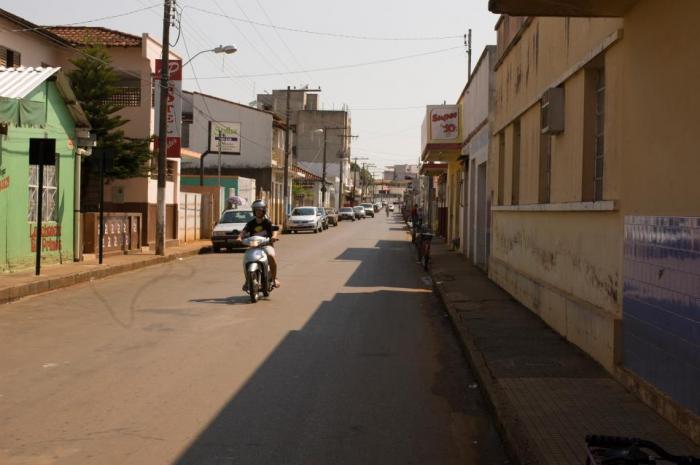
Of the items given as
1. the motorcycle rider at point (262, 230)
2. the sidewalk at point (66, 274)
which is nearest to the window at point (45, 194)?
the sidewalk at point (66, 274)

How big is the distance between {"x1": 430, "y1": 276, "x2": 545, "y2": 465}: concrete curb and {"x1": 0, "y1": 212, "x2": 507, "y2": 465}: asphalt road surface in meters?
0.12

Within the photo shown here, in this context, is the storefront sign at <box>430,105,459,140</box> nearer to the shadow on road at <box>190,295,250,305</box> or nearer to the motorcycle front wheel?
the shadow on road at <box>190,295,250,305</box>

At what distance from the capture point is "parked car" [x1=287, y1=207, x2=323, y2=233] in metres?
50.4

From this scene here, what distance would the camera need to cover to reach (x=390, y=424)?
21.4 ft

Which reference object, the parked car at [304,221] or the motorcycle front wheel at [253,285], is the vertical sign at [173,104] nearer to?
the motorcycle front wheel at [253,285]

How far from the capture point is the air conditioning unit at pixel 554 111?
10977mm

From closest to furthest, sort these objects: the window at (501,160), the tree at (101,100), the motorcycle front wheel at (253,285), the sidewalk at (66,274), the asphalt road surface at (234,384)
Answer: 1. the asphalt road surface at (234,384)
2. the motorcycle front wheel at (253,285)
3. the sidewalk at (66,274)
4. the window at (501,160)
5. the tree at (101,100)

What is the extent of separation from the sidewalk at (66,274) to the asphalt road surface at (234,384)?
62 cm

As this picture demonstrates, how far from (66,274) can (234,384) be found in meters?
10.9

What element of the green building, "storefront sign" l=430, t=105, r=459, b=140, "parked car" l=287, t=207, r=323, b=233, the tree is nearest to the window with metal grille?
the green building

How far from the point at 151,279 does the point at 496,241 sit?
7.73 meters

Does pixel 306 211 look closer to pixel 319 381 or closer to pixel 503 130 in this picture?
pixel 503 130

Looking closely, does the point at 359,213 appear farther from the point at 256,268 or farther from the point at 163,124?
the point at 256,268

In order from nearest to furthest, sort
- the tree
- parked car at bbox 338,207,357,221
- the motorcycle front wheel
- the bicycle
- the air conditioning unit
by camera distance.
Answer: the bicycle → the air conditioning unit → the motorcycle front wheel → the tree → parked car at bbox 338,207,357,221
